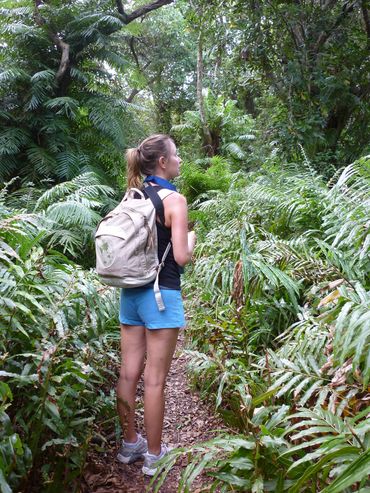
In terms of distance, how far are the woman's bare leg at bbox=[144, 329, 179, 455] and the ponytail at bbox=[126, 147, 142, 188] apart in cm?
76

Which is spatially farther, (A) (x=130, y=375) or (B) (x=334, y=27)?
(B) (x=334, y=27)

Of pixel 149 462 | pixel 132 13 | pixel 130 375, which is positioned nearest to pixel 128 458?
pixel 149 462

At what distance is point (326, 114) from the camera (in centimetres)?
636

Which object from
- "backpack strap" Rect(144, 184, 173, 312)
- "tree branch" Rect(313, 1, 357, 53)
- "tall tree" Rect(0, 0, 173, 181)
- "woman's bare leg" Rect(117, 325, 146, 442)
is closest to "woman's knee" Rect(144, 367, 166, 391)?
"woman's bare leg" Rect(117, 325, 146, 442)

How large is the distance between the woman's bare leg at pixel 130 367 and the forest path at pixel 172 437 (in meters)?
0.19

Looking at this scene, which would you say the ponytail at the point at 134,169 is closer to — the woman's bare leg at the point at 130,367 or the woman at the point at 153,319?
the woman at the point at 153,319

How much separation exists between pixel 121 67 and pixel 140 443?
700cm

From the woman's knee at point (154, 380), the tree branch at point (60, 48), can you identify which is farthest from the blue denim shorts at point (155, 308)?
the tree branch at point (60, 48)

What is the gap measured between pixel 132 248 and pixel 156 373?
0.62 m

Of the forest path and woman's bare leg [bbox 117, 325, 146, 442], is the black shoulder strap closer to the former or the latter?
woman's bare leg [bbox 117, 325, 146, 442]

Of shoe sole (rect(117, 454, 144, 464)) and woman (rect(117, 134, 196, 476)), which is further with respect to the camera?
shoe sole (rect(117, 454, 144, 464))

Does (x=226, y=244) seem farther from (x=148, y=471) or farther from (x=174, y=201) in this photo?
(x=148, y=471)

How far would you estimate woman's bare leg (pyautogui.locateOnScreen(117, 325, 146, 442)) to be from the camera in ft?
7.38

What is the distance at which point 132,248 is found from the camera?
6.79 ft
